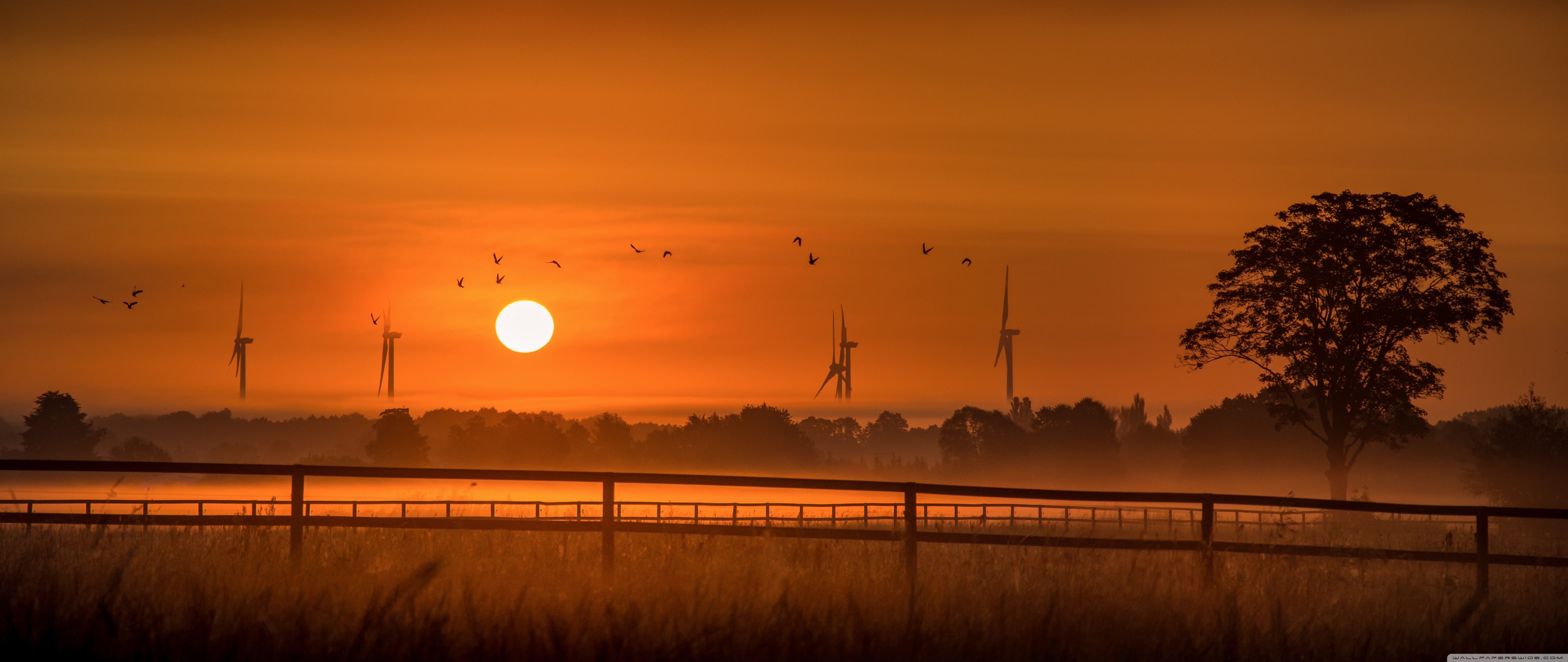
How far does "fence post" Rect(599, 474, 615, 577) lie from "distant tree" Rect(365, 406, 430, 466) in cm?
9898

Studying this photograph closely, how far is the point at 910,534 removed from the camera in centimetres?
1259

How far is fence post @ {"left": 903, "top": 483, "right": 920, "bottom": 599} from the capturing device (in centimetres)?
1238

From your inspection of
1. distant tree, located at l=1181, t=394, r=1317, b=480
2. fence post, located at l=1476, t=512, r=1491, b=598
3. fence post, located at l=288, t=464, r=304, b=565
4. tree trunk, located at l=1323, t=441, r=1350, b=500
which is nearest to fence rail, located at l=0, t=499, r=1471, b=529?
tree trunk, located at l=1323, t=441, r=1350, b=500

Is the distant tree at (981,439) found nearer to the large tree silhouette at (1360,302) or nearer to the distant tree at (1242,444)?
the distant tree at (1242,444)

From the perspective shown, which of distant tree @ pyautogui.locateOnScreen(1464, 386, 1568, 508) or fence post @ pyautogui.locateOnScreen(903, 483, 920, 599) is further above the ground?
fence post @ pyautogui.locateOnScreen(903, 483, 920, 599)

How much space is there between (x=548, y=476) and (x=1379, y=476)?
102m

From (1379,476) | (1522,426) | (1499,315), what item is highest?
(1499,315)

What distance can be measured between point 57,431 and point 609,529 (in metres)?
113

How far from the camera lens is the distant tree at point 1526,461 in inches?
2263

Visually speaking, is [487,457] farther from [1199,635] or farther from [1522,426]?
[1199,635]

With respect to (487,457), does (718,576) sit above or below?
above

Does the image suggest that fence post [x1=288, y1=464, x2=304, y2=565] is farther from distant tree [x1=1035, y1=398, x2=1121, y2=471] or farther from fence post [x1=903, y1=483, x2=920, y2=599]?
distant tree [x1=1035, y1=398, x2=1121, y2=471]

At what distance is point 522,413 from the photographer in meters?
123

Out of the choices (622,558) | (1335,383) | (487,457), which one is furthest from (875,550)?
(487,457)
